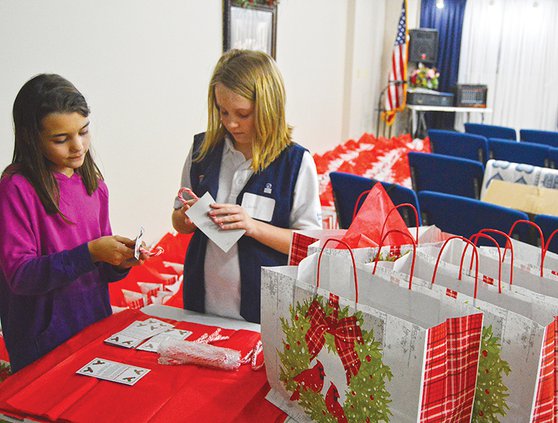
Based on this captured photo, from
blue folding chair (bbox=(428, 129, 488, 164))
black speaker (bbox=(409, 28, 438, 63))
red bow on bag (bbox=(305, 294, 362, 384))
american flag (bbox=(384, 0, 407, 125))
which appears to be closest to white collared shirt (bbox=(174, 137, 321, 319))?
red bow on bag (bbox=(305, 294, 362, 384))

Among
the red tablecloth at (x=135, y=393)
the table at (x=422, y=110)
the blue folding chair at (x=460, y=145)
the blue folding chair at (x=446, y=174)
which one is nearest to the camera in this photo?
the red tablecloth at (x=135, y=393)

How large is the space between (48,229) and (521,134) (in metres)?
5.40

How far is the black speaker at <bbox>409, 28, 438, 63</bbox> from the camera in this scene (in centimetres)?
926

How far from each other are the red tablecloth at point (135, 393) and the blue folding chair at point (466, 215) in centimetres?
154

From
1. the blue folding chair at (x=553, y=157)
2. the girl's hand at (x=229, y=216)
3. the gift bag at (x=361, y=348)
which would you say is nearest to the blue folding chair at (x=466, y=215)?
the girl's hand at (x=229, y=216)

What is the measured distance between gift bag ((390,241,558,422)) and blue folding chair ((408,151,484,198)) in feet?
9.19

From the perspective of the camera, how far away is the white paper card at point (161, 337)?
4.19 feet

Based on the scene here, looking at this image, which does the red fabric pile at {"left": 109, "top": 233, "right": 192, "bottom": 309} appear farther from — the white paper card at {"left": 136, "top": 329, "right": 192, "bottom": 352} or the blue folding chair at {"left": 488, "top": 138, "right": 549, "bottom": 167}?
the blue folding chair at {"left": 488, "top": 138, "right": 549, "bottom": 167}

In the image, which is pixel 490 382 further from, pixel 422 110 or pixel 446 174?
pixel 422 110

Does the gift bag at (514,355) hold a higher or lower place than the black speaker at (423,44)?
lower

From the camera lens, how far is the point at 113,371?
1190 mm

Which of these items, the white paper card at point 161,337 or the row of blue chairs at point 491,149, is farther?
the row of blue chairs at point 491,149

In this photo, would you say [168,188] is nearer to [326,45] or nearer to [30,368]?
[30,368]

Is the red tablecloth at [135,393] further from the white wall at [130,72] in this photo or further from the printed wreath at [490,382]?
the white wall at [130,72]
